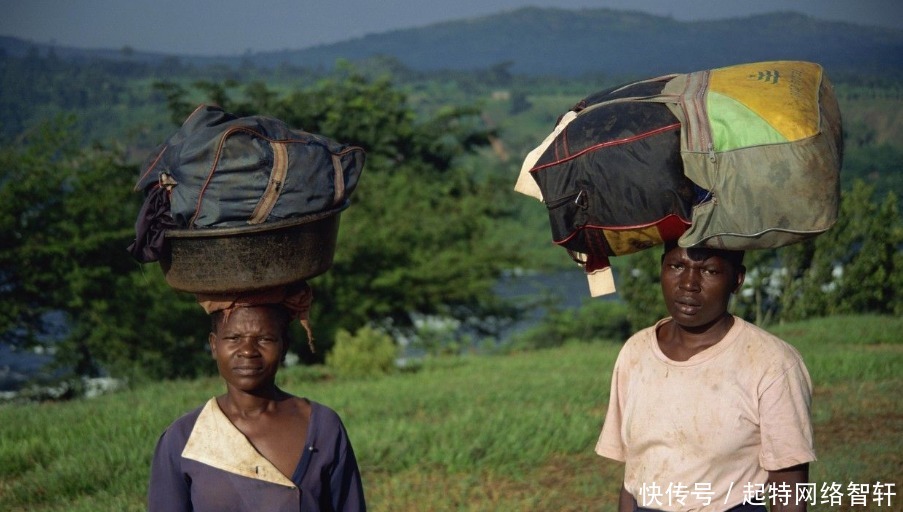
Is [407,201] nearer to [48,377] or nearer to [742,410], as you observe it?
[48,377]

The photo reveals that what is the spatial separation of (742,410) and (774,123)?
0.82 m

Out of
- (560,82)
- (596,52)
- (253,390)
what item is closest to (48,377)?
(253,390)

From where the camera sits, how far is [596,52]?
189250 mm

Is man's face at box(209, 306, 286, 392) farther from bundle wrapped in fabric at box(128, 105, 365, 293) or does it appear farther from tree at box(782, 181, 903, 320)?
tree at box(782, 181, 903, 320)

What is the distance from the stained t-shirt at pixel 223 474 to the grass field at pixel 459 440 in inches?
101

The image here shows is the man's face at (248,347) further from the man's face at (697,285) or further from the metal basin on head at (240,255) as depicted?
the man's face at (697,285)

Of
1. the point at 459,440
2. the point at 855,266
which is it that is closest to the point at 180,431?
the point at 459,440

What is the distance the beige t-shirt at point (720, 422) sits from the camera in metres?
2.96

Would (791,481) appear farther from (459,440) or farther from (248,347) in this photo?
(459,440)

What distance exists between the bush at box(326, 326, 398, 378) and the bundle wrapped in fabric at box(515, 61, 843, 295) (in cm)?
952

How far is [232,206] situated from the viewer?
2957mm

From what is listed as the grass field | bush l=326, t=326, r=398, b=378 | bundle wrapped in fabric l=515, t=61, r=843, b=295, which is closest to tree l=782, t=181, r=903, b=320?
the grass field

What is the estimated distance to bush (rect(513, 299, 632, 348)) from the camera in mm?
24281

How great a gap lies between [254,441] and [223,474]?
14 cm
